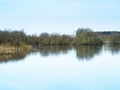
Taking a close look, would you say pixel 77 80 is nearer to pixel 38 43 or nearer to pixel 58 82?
pixel 58 82

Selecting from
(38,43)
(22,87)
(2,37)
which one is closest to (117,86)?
(22,87)

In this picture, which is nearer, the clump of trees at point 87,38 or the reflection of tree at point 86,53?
the reflection of tree at point 86,53

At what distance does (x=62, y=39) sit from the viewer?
5934cm

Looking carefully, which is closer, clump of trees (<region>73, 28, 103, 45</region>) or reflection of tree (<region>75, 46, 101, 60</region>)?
reflection of tree (<region>75, 46, 101, 60</region>)

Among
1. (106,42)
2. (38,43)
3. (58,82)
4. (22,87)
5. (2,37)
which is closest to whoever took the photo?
(22,87)

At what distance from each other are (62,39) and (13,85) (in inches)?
1972

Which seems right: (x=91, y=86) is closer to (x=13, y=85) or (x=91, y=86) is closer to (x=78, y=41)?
(x=13, y=85)

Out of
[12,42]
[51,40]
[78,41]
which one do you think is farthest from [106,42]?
[12,42]

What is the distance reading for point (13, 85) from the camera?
9352 mm

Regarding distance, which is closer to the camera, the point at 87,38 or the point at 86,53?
the point at 86,53

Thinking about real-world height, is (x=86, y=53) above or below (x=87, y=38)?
below

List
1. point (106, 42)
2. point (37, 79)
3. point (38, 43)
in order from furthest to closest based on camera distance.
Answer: point (106, 42), point (38, 43), point (37, 79)

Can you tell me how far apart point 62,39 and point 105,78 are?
48604 millimetres

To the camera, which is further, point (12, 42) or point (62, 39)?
point (62, 39)
